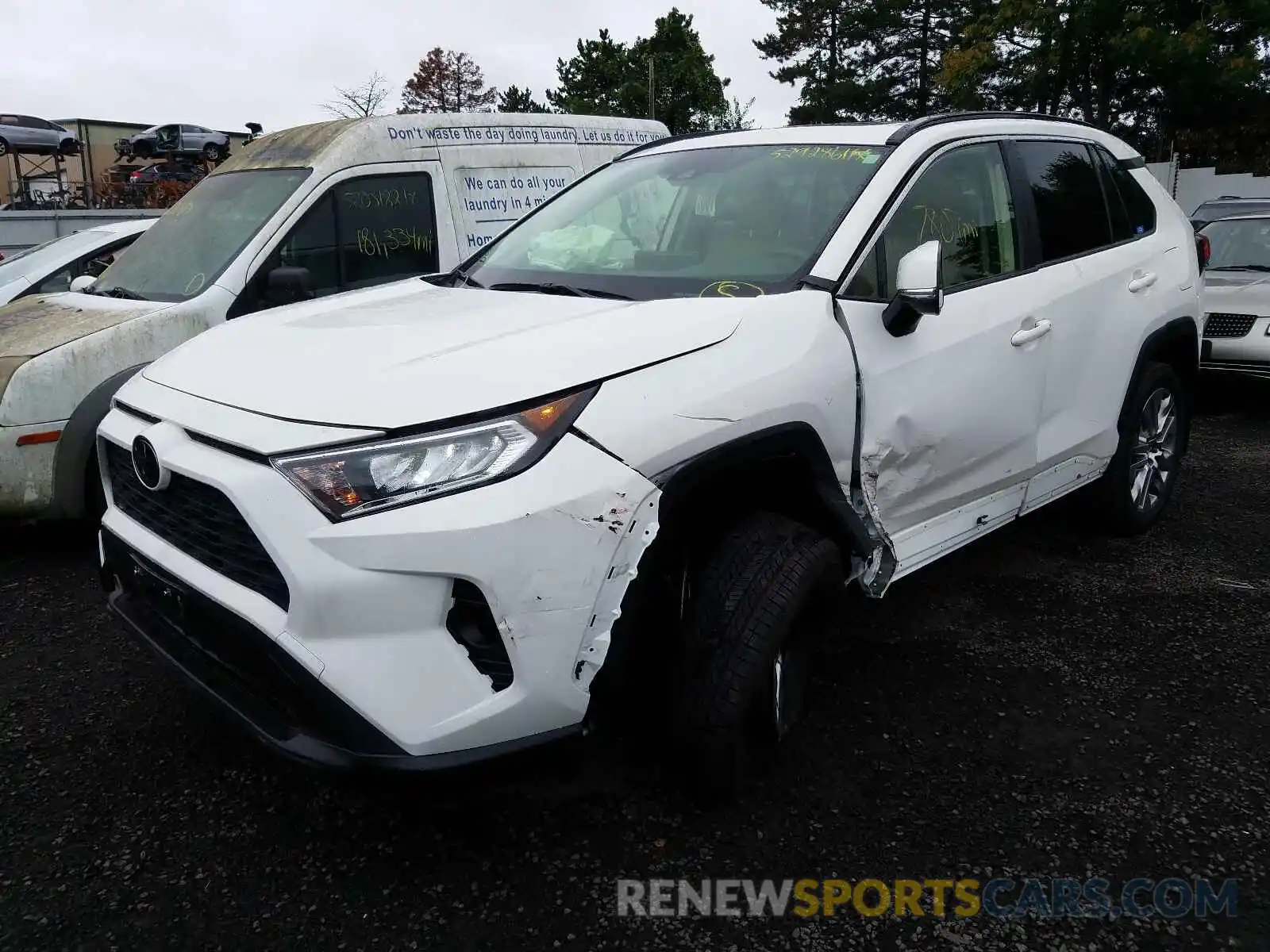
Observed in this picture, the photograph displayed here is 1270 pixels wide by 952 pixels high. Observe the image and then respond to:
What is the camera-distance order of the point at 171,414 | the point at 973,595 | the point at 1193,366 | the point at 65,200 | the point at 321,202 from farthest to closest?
the point at 65,200 → the point at 321,202 → the point at 1193,366 → the point at 973,595 → the point at 171,414

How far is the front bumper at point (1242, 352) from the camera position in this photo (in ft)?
24.4

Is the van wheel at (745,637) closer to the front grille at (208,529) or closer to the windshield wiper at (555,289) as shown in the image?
the windshield wiper at (555,289)

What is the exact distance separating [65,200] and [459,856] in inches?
988

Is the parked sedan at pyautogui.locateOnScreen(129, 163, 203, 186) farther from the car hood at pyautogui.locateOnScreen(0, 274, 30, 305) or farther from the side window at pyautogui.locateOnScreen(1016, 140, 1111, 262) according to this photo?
the side window at pyautogui.locateOnScreen(1016, 140, 1111, 262)

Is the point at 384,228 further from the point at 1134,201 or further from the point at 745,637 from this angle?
the point at 745,637

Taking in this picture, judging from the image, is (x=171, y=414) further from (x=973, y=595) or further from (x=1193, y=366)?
(x=1193, y=366)

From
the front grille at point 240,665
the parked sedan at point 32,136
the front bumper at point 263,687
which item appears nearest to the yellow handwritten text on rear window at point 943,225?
the front bumper at point 263,687

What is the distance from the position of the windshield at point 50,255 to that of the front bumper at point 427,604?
6767 millimetres

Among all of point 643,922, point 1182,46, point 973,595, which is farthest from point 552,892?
point 1182,46

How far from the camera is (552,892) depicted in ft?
7.66

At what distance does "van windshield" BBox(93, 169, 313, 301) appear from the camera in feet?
16.4

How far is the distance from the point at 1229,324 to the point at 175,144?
2805cm

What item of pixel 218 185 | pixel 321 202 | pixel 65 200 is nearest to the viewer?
pixel 321 202

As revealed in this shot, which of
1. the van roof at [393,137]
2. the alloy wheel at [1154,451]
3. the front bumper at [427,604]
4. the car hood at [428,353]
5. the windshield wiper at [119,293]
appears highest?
the van roof at [393,137]
